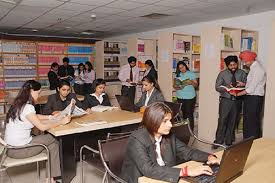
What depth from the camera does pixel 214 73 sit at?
4.64 meters

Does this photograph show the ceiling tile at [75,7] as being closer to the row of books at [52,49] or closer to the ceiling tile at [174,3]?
the ceiling tile at [174,3]

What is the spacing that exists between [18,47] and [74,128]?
20.0 ft

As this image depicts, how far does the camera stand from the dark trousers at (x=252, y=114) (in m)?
4.38

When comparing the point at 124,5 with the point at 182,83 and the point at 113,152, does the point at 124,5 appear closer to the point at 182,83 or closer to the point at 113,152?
the point at 182,83

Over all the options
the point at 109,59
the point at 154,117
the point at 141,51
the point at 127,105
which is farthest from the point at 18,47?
the point at 154,117

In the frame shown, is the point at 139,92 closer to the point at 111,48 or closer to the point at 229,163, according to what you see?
the point at 111,48

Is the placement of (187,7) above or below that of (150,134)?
above

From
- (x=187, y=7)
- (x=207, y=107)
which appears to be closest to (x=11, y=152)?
(x=207, y=107)

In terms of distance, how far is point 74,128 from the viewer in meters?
2.90

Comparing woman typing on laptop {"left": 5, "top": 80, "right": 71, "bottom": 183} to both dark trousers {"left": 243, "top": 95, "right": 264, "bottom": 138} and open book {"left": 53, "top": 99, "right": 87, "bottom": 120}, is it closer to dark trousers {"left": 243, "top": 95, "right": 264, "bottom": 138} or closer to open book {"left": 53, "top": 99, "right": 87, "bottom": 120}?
open book {"left": 53, "top": 99, "right": 87, "bottom": 120}

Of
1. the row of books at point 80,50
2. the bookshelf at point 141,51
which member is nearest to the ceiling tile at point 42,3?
the bookshelf at point 141,51

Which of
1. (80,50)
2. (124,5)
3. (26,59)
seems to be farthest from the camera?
(80,50)

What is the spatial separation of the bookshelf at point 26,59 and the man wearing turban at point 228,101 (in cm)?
575

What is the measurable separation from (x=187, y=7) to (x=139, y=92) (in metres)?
2.76
